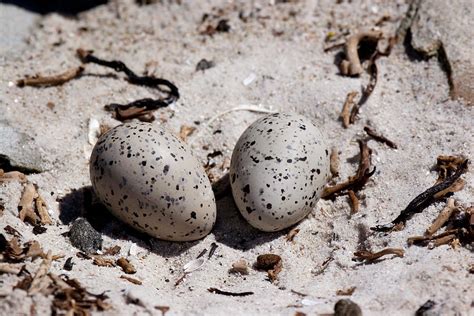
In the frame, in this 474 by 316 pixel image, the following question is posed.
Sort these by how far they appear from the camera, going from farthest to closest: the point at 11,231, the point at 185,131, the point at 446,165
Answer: the point at 185,131 < the point at 446,165 < the point at 11,231

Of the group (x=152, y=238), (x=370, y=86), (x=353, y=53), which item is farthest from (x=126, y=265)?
(x=353, y=53)

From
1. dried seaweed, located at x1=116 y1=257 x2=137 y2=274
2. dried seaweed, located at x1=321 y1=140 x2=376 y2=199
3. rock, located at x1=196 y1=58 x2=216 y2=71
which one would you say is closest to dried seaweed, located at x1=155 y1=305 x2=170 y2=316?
dried seaweed, located at x1=116 y1=257 x2=137 y2=274

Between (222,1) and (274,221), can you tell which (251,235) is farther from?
(222,1)

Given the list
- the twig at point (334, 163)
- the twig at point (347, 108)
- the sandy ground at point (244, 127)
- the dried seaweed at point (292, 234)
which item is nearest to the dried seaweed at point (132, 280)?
the sandy ground at point (244, 127)

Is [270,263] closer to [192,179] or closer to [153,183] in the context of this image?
[192,179]

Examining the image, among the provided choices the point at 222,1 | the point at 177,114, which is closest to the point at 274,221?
the point at 177,114

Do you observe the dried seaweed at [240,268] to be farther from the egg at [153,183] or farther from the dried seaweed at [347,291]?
the dried seaweed at [347,291]
